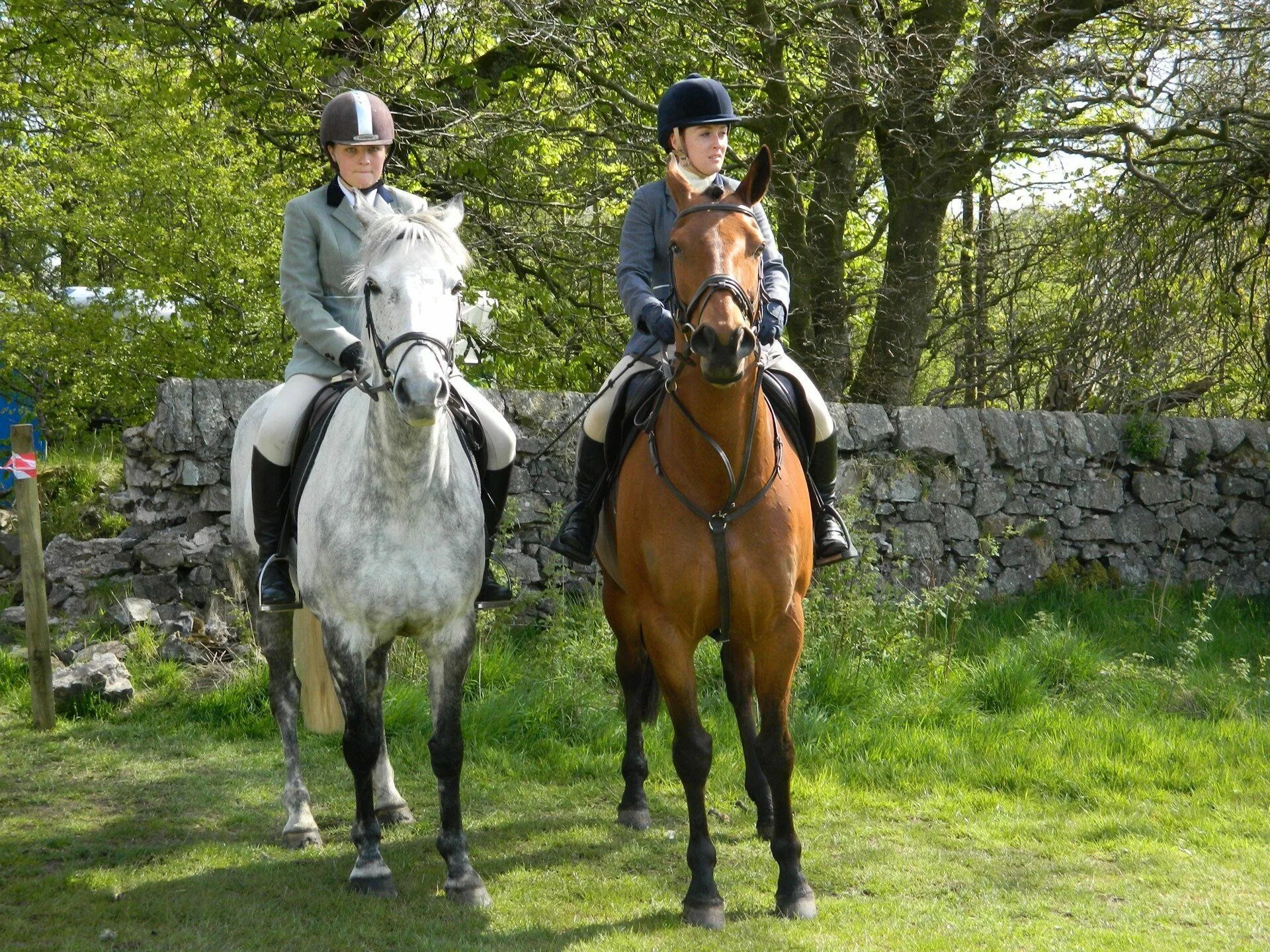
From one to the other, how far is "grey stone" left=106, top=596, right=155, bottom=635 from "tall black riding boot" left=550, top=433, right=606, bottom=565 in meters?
3.62

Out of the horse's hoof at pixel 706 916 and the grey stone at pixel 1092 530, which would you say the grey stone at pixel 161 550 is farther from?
the grey stone at pixel 1092 530

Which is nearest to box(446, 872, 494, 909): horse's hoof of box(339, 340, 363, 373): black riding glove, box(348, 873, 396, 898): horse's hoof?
box(348, 873, 396, 898): horse's hoof

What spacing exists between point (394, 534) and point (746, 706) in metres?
1.71

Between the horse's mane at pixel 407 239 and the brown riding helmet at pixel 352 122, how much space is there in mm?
670

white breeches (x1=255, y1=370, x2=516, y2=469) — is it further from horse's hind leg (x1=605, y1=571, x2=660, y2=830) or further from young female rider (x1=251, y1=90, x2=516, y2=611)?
horse's hind leg (x1=605, y1=571, x2=660, y2=830)

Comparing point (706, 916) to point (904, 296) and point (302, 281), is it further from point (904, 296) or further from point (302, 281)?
point (904, 296)

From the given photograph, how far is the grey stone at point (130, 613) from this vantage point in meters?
7.36

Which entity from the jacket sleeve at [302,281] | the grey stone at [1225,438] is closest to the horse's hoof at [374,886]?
the jacket sleeve at [302,281]

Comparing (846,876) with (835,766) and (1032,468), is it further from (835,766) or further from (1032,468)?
(1032,468)

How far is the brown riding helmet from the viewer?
4504mm

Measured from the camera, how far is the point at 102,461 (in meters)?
11.1

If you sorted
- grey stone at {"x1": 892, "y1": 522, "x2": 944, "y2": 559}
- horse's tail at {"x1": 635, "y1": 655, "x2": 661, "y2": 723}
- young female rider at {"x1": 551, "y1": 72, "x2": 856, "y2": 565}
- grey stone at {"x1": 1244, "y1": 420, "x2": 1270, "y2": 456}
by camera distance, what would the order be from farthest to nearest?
1. grey stone at {"x1": 1244, "y1": 420, "x2": 1270, "y2": 456}
2. grey stone at {"x1": 892, "y1": 522, "x2": 944, "y2": 559}
3. horse's tail at {"x1": 635, "y1": 655, "x2": 661, "y2": 723}
4. young female rider at {"x1": 551, "y1": 72, "x2": 856, "y2": 565}

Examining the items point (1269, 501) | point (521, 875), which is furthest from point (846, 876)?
point (1269, 501)

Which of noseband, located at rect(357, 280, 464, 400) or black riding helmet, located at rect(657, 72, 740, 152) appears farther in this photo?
black riding helmet, located at rect(657, 72, 740, 152)
